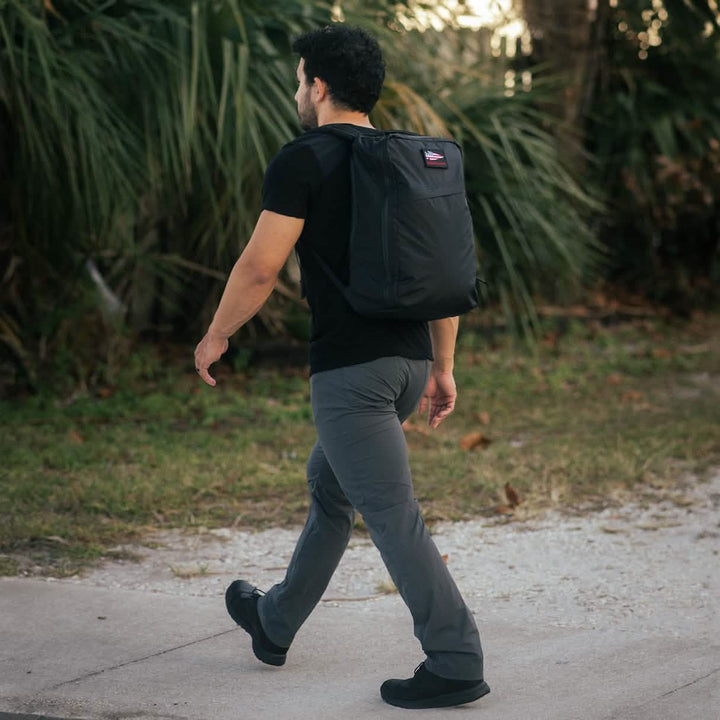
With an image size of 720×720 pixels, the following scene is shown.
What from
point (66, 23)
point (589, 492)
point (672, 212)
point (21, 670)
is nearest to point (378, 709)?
point (21, 670)

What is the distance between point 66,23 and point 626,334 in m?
6.10

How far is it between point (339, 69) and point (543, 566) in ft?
7.25

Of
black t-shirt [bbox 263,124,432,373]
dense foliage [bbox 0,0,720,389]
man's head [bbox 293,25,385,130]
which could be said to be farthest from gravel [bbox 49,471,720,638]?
dense foliage [bbox 0,0,720,389]

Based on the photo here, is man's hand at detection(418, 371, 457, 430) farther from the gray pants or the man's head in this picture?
the man's head

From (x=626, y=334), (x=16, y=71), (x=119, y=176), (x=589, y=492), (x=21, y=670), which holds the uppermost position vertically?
(x=16, y=71)

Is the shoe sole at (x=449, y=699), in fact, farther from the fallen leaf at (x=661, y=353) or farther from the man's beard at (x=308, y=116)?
the fallen leaf at (x=661, y=353)

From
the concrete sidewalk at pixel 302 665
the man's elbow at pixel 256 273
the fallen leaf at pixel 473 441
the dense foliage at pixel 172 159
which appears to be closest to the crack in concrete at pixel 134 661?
the concrete sidewalk at pixel 302 665

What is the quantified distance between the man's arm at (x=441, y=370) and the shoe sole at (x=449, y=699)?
725 millimetres

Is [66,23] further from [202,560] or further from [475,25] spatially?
[475,25]

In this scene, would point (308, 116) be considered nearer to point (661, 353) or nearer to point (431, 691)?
point (431, 691)

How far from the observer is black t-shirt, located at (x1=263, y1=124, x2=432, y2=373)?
304 centimetres

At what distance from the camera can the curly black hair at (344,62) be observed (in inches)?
123

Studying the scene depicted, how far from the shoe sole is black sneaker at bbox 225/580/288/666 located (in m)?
0.42

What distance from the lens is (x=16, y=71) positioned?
6.30m
